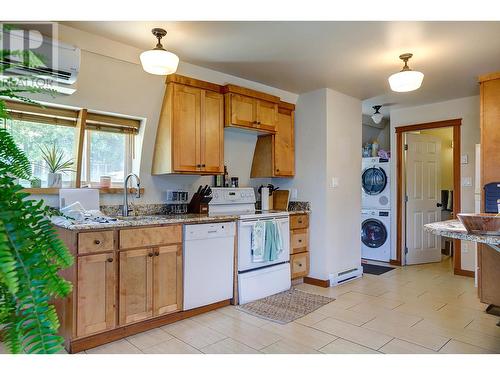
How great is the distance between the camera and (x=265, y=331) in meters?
2.82

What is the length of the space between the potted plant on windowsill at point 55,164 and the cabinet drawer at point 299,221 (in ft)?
8.01

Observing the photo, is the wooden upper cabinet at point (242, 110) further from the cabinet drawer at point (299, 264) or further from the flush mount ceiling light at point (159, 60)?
the cabinet drawer at point (299, 264)

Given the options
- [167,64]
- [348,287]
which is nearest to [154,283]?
[167,64]

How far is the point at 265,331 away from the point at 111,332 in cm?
120

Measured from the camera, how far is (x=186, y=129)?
3.40 m

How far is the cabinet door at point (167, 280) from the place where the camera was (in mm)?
2846

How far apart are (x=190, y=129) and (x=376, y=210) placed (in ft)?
12.1

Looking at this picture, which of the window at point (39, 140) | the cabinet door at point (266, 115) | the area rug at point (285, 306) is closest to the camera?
the window at point (39, 140)

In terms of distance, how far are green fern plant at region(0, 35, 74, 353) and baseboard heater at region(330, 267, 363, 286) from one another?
3839 millimetres

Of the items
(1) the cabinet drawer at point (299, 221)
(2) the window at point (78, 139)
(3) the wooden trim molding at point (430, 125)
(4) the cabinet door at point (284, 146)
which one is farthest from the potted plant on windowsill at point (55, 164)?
(3) the wooden trim molding at point (430, 125)

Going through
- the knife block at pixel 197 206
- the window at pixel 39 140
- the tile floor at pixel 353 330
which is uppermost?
the window at pixel 39 140

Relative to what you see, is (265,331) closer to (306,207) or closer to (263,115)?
(306,207)

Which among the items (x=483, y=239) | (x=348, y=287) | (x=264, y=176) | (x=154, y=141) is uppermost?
(x=154, y=141)

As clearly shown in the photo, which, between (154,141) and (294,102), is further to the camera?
(294,102)
